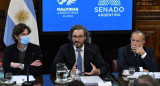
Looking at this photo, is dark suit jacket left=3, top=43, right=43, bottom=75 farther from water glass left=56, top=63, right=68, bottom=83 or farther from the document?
the document

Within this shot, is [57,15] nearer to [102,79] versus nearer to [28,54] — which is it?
[28,54]

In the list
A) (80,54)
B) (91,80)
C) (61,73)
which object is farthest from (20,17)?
(91,80)

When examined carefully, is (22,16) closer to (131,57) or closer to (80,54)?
(80,54)

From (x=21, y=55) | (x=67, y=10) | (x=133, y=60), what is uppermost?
(x=67, y=10)

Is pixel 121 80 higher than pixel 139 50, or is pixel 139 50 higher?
pixel 139 50

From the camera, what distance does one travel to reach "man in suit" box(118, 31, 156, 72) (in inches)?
156

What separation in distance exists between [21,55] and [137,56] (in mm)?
1524

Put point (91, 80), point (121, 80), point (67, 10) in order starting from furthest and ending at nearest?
point (67, 10)
point (121, 80)
point (91, 80)

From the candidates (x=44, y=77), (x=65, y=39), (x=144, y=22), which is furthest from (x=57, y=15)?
(x=44, y=77)

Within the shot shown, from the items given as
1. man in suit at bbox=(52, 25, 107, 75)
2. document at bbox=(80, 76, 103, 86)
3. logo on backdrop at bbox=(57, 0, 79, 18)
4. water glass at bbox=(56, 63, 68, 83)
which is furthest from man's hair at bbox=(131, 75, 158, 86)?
logo on backdrop at bbox=(57, 0, 79, 18)

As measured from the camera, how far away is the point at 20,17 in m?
5.51

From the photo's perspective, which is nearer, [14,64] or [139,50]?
[14,64]

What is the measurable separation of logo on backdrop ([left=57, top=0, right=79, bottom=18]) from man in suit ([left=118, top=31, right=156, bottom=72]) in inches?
78.3

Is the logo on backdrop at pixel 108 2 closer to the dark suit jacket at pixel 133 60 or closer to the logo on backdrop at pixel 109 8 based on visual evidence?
the logo on backdrop at pixel 109 8
